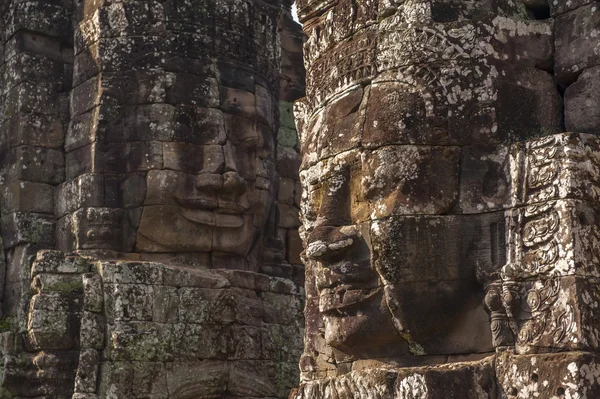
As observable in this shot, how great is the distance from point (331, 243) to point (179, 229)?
5307 millimetres

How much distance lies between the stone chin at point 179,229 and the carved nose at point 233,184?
0.25 meters

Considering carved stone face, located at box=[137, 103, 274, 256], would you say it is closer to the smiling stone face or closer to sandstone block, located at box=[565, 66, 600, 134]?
the smiling stone face

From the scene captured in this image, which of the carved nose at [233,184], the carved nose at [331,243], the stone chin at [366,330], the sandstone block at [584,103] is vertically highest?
the carved nose at [233,184]

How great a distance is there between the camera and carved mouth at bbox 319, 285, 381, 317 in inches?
287


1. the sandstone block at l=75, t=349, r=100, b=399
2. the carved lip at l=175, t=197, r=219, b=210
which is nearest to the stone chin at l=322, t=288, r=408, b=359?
the sandstone block at l=75, t=349, r=100, b=399

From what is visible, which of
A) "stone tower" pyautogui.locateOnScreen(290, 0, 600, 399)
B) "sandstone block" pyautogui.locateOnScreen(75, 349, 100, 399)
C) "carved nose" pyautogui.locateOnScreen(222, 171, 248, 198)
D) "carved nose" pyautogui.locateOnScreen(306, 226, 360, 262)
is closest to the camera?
"stone tower" pyautogui.locateOnScreen(290, 0, 600, 399)

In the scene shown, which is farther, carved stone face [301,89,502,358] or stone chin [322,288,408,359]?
stone chin [322,288,408,359]

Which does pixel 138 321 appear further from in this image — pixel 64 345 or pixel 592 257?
pixel 592 257

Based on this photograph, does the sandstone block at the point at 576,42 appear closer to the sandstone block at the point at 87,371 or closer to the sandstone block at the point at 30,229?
the sandstone block at the point at 87,371

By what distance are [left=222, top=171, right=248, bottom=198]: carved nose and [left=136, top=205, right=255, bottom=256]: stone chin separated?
0.25 meters

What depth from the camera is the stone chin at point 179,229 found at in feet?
41.1

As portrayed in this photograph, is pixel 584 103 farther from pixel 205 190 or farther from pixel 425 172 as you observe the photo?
pixel 205 190

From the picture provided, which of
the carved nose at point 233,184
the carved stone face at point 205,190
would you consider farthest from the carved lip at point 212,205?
the carved nose at point 233,184

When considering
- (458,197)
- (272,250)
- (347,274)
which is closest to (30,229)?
(272,250)
